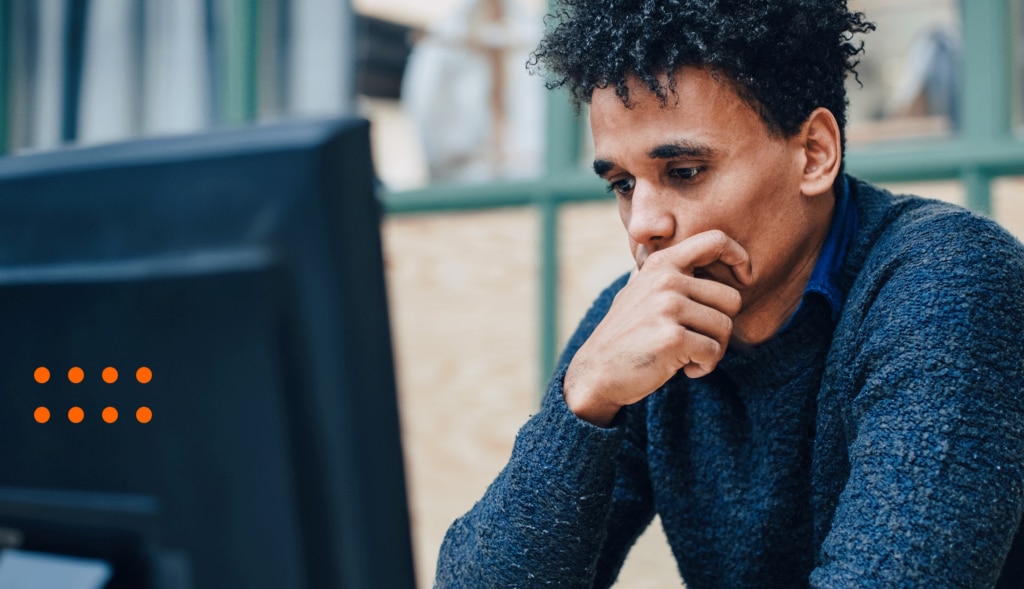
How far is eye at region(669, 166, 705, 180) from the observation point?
4.65 feet

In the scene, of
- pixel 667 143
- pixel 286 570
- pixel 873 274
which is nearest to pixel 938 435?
pixel 873 274

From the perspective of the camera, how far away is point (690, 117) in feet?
4.58

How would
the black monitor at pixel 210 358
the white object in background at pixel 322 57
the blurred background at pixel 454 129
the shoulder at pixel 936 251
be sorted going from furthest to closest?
the white object in background at pixel 322 57 → the blurred background at pixel 454 129 → the shoulder at pixel 936 251 → the black monitor at pixel 210 358

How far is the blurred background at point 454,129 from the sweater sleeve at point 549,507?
1360 millimetres

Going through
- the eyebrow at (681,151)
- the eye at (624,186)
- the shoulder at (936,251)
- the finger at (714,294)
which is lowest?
the finger at (714,294)

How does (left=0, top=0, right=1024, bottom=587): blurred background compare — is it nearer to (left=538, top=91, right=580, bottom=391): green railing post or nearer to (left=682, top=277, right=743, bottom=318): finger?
(left=538, top=91, right=580, bottom=391): green railing post

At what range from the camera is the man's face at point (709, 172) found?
4.59 ft

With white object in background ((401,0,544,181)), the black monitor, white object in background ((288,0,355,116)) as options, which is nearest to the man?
the black monitor

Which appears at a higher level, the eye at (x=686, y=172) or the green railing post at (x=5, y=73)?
the green railing post at (x=5, y=73)

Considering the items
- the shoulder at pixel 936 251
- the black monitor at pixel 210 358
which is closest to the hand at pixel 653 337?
the shoulder at pixel 936 251

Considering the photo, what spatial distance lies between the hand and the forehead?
0.49 ft

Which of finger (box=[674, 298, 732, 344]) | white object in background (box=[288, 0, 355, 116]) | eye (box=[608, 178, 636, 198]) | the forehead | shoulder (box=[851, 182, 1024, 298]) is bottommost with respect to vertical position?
finger (box=[674, 298, 732, 344])

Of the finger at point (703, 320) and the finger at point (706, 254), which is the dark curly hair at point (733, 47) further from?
the finger at point (703, 320)

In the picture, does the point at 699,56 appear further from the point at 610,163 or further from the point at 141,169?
the point at 141,169
